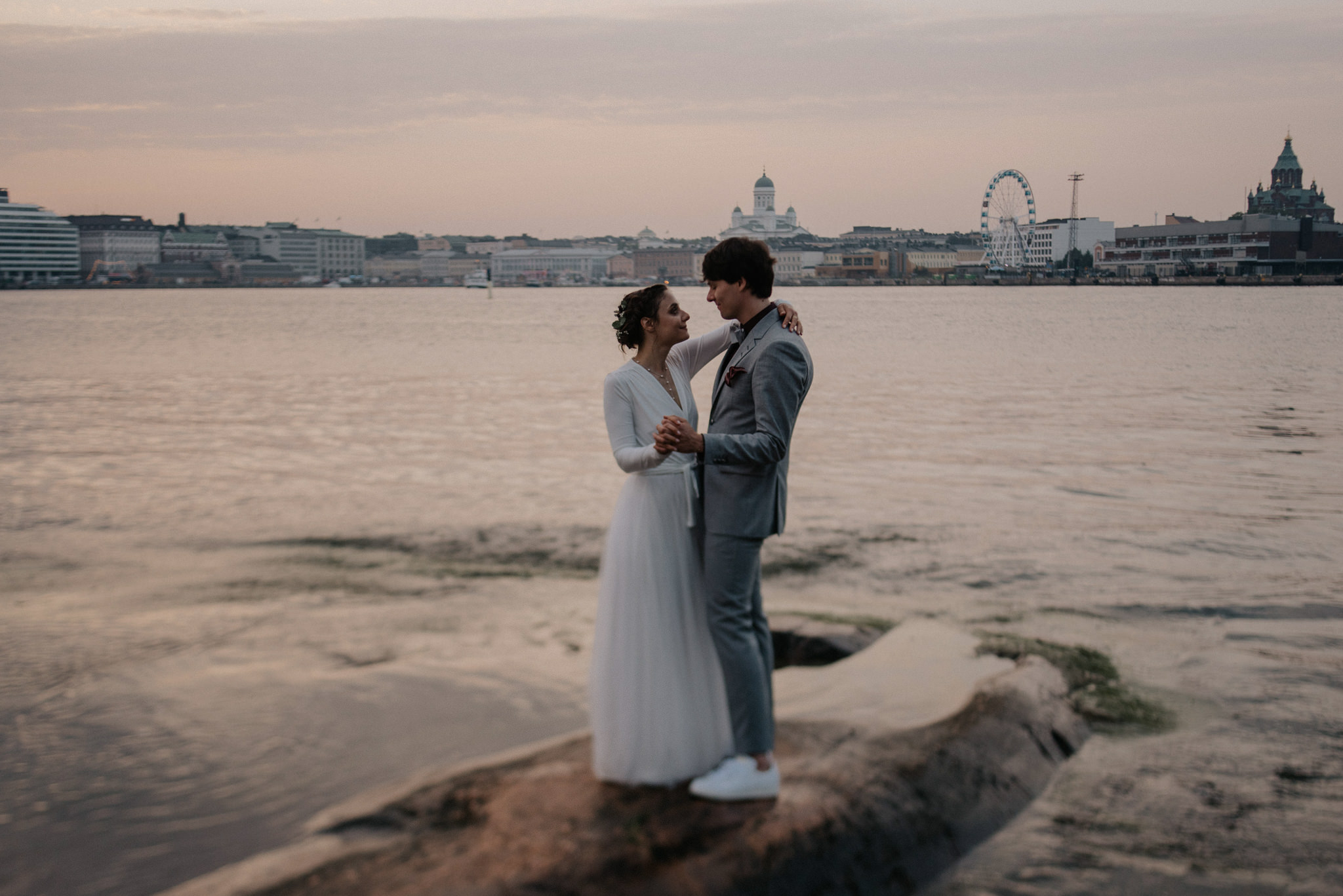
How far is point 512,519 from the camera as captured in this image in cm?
936

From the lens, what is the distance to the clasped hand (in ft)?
10.1

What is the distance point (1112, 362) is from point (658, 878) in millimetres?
27239

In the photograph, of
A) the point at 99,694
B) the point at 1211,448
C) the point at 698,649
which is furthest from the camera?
the point at 1211,448

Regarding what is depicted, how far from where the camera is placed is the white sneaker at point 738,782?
331cm

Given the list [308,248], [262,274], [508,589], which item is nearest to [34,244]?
[262,274]

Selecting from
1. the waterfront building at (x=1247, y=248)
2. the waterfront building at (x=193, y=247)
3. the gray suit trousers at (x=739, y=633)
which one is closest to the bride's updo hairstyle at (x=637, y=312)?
the gray suit trousers at (x=739, y=633)

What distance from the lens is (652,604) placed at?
332 cm

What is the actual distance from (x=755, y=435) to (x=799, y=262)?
6956 inches

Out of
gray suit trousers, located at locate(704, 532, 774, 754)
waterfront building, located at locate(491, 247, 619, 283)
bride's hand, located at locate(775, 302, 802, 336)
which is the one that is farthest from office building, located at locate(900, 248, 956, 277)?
gray suit trousers, located at locate(704, 532, 774, 754)

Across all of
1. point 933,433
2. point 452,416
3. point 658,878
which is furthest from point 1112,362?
point 658,878

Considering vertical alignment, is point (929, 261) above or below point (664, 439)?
above

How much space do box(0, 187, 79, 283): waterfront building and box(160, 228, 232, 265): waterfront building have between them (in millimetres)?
15371

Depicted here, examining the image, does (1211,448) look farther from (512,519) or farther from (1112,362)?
(1112,362)

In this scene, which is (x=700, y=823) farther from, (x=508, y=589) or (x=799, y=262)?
(x=799, y=262)
